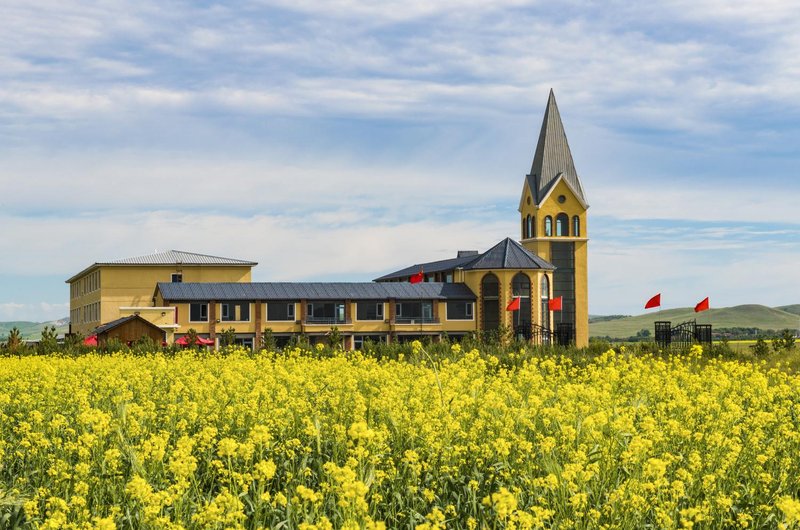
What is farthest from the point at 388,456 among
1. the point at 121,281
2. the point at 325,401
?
the point at 121,281

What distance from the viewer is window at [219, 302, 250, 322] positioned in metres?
55.9

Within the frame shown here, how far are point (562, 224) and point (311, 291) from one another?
22.8 metres

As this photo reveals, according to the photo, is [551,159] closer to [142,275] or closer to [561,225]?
[561,225]

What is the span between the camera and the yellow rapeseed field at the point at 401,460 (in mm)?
6684

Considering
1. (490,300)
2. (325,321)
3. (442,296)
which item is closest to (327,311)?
(325,321)

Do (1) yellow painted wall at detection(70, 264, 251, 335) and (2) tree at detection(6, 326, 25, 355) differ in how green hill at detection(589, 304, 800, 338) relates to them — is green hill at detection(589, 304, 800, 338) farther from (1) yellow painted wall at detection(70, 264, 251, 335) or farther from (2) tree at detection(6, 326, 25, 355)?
(2) tree at detection(6, 326, 25, 355)

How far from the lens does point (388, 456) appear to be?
29.3 ft

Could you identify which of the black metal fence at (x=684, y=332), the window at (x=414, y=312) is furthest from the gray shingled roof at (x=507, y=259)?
the black metal fence at (x=684, y=332)

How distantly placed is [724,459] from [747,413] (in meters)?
3.63

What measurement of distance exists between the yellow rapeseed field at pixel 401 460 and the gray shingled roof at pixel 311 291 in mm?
43233

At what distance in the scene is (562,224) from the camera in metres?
68.5

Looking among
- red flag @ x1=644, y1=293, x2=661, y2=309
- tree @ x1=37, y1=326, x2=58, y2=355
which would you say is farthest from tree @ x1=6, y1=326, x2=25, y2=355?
red flag @ x1=644, y1=293, x2=661, y2=309

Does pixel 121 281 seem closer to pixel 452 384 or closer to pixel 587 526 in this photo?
pixel 452 384

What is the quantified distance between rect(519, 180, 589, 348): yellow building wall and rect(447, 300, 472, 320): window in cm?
1092
